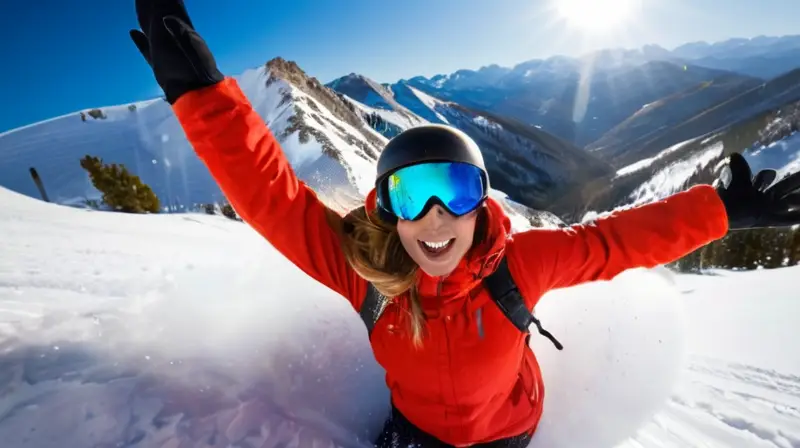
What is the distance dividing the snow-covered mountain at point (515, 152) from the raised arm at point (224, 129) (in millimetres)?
103885

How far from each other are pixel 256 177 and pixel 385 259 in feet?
2.29

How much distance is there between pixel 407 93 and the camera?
155m

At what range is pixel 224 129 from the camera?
5.98 ft

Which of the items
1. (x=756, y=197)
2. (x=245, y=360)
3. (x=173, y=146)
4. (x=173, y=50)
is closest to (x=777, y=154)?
(x=173, y=146)

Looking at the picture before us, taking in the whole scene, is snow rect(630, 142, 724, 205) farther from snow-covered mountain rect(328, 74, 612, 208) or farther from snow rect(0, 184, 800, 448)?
snow rect(0, 184, 800, 448)

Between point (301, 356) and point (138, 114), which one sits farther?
point (138, 114)

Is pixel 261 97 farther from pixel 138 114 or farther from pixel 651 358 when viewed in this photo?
pixel 651 358

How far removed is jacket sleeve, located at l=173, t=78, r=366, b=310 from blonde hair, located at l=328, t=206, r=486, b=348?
0.37ft

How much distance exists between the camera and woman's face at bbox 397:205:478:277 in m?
Answer: 2.01

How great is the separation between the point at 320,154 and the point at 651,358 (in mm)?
17977

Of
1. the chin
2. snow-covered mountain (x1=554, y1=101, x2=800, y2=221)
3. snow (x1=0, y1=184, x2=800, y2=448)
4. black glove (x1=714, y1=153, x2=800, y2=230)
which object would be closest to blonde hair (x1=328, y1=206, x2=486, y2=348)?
the chin

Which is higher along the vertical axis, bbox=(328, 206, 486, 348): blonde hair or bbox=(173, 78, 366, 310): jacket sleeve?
bbox=(173, 78, 366, 310): jacket sleeve

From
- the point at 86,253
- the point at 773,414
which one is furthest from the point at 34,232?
the point at 773,414

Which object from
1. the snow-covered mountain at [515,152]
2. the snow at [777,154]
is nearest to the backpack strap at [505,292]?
the snow at [777,154]
